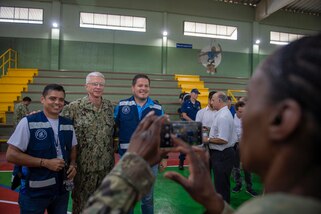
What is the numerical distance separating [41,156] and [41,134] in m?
0.20

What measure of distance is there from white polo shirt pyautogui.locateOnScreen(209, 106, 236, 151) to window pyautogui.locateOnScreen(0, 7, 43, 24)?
448 inches

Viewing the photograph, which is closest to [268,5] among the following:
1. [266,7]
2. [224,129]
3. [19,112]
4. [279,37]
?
[266,7]

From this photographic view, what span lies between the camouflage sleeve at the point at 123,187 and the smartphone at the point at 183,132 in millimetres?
379

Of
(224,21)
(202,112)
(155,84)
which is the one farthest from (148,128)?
(224,21)

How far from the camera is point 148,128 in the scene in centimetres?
88

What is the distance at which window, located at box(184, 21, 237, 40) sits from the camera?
13.5m

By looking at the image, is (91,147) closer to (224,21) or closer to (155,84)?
(155,84)

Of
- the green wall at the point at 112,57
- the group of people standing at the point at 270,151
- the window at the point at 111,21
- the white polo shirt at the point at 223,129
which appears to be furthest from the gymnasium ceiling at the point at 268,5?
the group of people standing at the point at 270,151

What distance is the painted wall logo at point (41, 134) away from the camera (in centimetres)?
227

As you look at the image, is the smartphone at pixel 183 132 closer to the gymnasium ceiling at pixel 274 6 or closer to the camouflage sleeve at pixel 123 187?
the camouflage sleeve at pixel 123 187

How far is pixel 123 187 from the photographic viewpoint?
67cm

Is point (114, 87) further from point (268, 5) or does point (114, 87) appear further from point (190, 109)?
point (268, 5)

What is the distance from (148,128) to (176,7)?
13364 millimetres

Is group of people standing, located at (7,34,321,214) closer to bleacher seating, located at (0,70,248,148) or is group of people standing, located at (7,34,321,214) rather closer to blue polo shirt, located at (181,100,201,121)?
blue polo shirt, located at (181,100,201,121)
